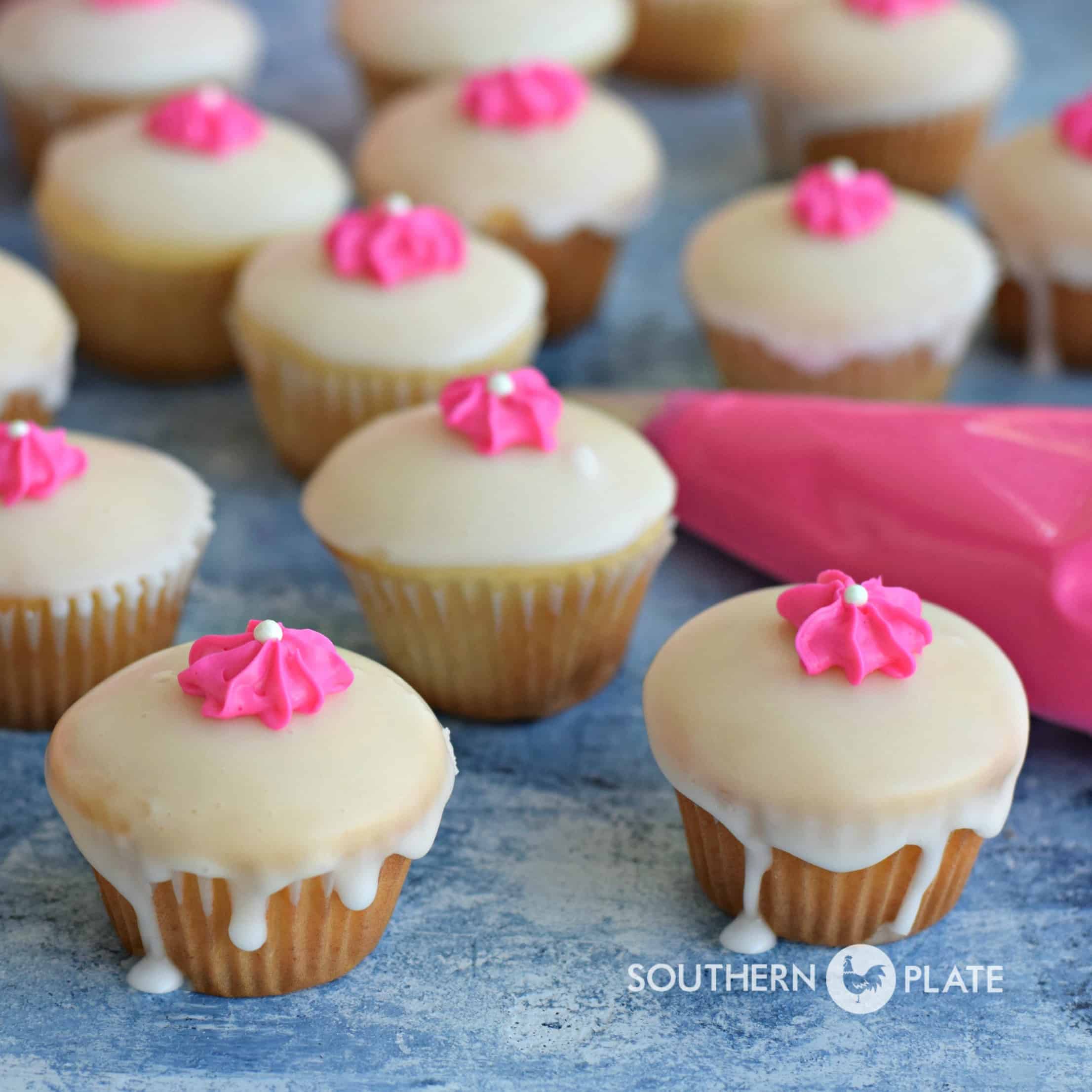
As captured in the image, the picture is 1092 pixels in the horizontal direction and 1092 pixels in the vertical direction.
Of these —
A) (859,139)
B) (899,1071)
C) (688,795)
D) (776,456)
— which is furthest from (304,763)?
(859,139)

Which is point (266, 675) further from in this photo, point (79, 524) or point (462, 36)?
point (462, 36)

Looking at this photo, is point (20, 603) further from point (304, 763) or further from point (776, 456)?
point (776, 456)

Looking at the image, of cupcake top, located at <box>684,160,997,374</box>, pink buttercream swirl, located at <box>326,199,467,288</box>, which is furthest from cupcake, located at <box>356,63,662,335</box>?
pink buttercream swirl, located at <box>326,199,467,288</box>

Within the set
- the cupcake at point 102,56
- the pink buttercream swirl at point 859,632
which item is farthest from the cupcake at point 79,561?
the cupcake at point 102,56

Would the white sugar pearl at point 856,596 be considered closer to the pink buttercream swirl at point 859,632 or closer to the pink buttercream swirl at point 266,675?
the pink buttercream swirl at point 859,632

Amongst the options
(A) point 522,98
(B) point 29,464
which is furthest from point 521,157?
(B) point 29,464

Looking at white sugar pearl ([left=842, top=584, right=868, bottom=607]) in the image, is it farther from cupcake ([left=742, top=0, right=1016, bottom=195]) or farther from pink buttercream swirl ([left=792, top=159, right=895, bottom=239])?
cupcake ([left=742, top=0, right=1016, bottom=195])
